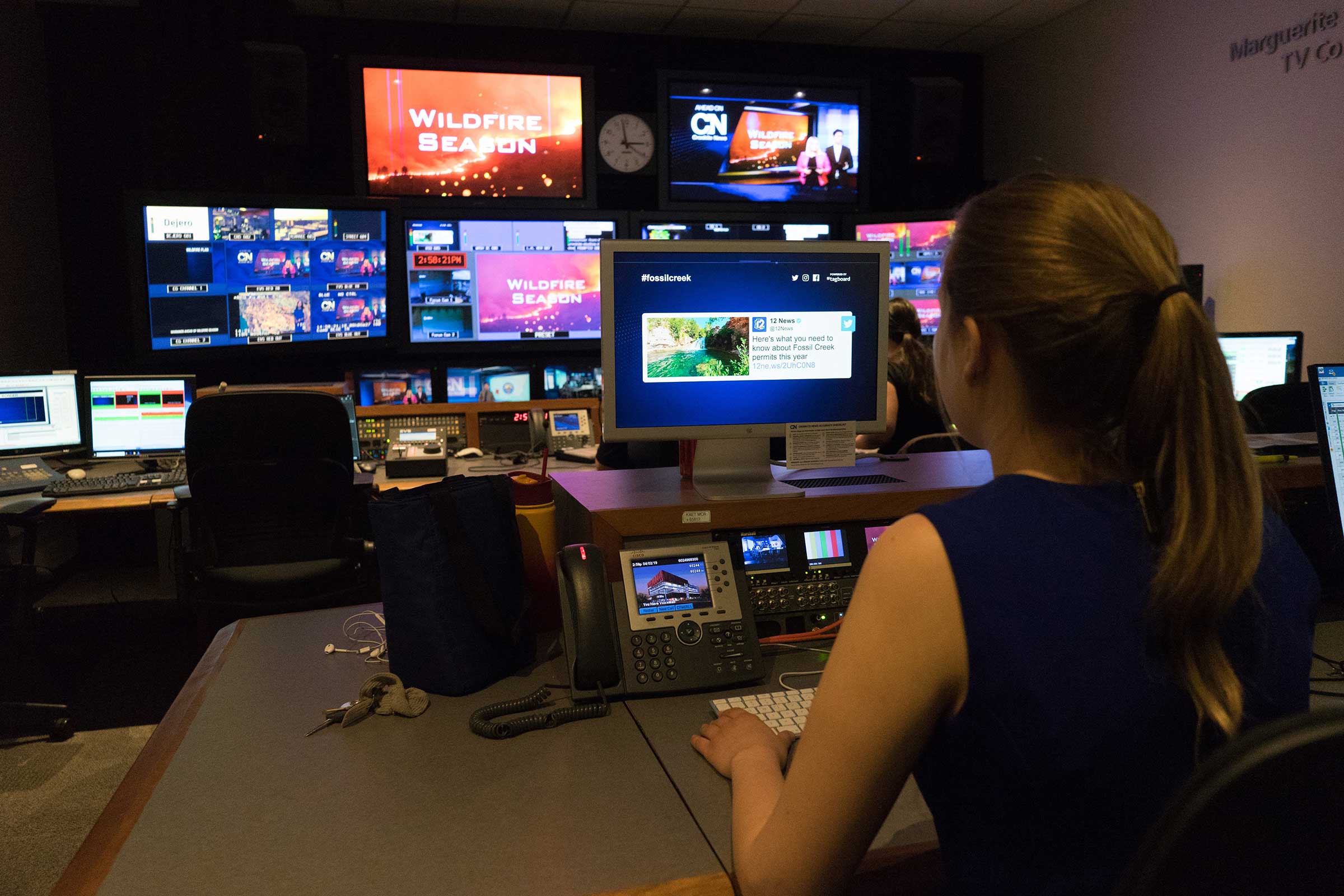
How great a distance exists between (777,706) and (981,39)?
5.72 meters

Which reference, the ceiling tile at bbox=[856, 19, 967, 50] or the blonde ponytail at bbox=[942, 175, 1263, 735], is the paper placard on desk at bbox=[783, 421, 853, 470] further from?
the ceiling tile at bbox=[856, 19, 967, 50]

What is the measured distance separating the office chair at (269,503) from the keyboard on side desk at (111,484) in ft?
0.80

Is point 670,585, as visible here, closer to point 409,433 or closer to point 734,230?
point 409,433

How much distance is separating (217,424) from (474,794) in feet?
6.59

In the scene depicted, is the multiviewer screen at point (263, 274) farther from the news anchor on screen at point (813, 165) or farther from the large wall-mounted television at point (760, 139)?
the news anchor on screen at point (813, 165)

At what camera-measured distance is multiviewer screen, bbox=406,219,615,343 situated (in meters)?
4.60

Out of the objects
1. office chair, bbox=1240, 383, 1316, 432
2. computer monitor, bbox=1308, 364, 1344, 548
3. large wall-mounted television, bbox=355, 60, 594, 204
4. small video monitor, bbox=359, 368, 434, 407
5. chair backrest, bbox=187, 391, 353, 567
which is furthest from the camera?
small video monitor, bbox=359, 368, 434, 407

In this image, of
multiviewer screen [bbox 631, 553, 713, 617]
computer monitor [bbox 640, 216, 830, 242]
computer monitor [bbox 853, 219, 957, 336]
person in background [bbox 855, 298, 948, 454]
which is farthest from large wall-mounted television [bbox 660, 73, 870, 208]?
multiviewer screen [bbox 631, 553, 713, 617]

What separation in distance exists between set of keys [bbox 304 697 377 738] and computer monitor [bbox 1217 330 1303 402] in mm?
3920

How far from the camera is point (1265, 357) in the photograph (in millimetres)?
3992

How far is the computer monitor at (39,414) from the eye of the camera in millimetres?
3463

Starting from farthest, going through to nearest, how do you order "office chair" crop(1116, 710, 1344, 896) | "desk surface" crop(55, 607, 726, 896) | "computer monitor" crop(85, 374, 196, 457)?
"computer monitor" crop(85, 374, 196, 457) < "desk surface" crop(55, 607, 726, 896) < "office chair" crop(1116, 710, 1344, 896)

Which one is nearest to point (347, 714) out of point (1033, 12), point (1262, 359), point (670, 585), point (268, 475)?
point (670, 585)

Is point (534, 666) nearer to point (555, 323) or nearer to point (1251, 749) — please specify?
point (1251, 749)
